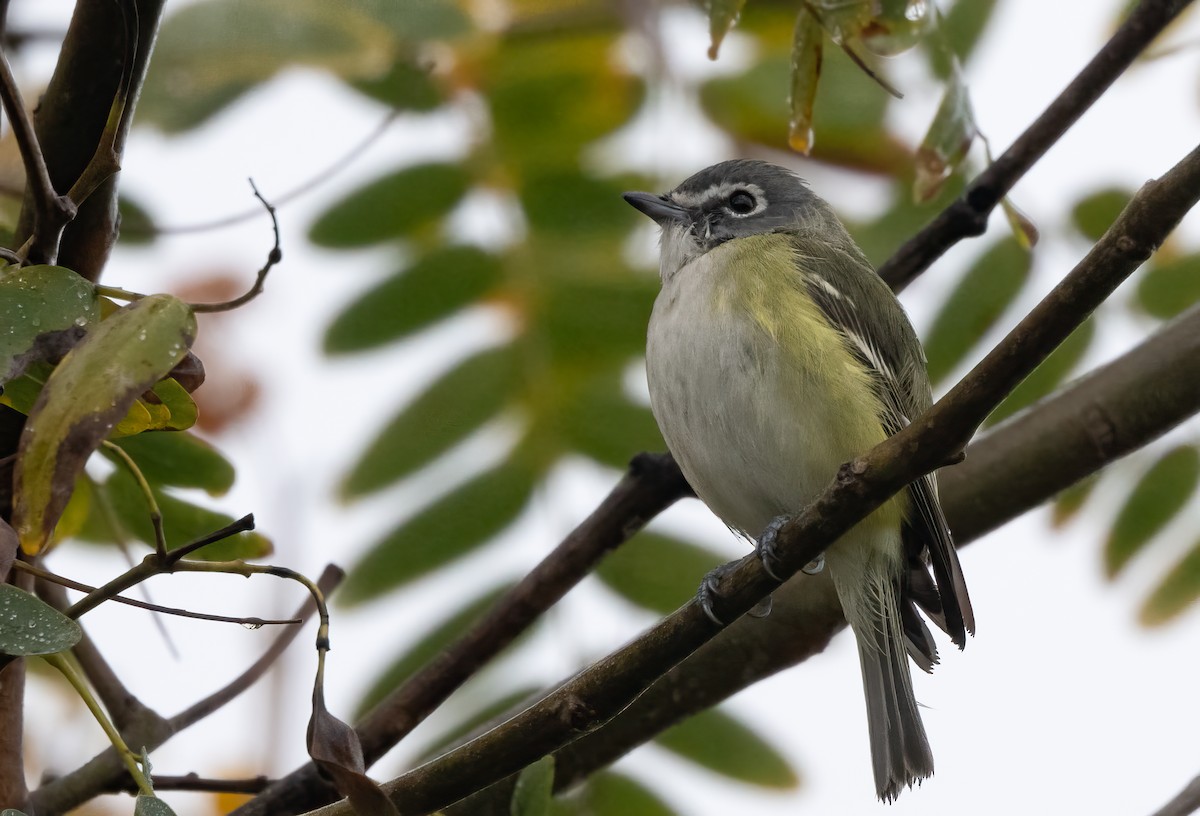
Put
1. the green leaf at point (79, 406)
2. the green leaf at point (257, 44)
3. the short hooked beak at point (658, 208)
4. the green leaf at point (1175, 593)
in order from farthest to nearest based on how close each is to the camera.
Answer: the short hooked beak at point (658, 208) < the green leaf at point (1175, 593) < the green leaf at point (257, 44) < the green leaf at point (79, 406)

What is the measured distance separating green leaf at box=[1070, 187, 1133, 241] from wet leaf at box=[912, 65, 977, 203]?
934mm

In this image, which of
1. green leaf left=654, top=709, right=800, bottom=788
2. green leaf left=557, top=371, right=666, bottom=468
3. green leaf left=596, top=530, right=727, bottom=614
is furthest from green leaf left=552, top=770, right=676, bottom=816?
green leaf left=557, top=371, right=666, bottom=468

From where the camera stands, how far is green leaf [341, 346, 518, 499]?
3.60 metres

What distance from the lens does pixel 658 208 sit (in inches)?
162

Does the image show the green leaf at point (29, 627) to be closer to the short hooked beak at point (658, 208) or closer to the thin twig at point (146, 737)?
the thin twig at point (146, 737)

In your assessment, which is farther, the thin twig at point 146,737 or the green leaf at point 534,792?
the thin twig at point 146,737

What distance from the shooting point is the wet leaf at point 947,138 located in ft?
10.1

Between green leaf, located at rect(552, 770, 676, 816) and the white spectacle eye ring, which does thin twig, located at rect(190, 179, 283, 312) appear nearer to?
green leaf, located at rect(552, 770, 676, 816)

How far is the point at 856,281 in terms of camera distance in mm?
4145

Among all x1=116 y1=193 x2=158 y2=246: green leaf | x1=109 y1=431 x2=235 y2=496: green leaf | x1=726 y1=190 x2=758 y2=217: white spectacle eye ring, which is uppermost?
x1=726 y1=190 x2=758 y2=217: white spectacle eye ring

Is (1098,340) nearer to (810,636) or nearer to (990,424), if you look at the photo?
(990,424)

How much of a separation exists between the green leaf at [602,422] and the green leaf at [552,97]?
65cm

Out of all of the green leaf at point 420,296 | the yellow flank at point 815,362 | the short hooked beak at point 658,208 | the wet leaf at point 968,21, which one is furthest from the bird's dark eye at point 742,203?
the green leaf at point 420,296

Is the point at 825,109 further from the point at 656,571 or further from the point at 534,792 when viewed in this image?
the point at 534,792
